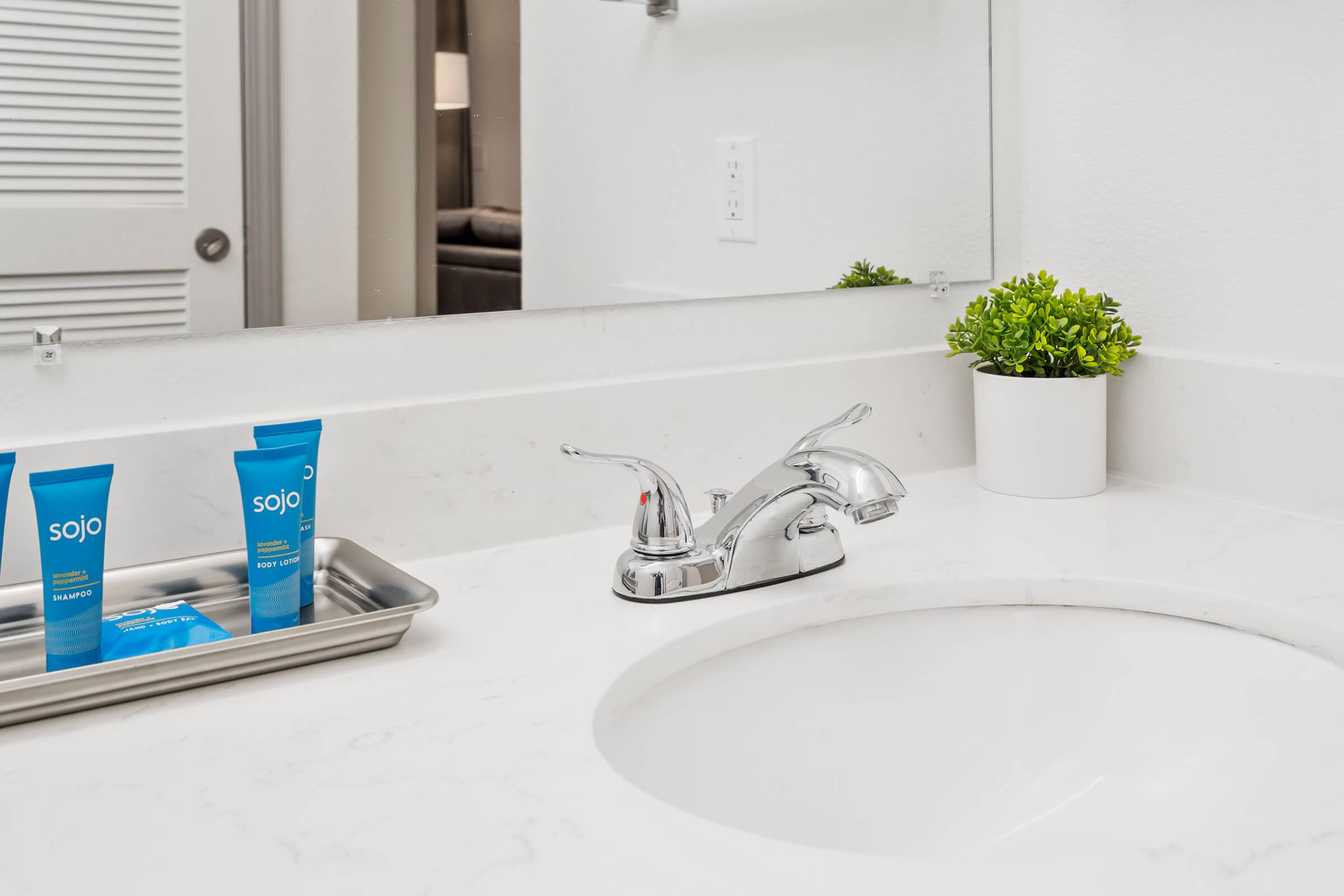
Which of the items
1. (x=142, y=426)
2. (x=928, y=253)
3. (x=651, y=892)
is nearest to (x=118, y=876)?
(x=651, y=892)

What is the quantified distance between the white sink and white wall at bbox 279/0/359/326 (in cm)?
39

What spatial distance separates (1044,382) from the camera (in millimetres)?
1046

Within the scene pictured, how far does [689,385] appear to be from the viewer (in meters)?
1.02

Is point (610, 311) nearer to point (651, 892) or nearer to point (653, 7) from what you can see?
point (653, 7)

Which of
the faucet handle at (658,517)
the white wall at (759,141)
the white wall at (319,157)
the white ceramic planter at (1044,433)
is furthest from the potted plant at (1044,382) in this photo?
the white wall at (319,157)

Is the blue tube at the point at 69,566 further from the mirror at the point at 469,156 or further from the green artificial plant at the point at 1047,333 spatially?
the green artificial plant at the point at 1047,333

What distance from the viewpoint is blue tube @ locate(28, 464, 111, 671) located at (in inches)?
26.0

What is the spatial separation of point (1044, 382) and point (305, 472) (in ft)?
2.17

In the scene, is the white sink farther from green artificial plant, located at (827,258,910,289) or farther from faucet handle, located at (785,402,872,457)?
green artificial plant, located at (827,258,910,289)

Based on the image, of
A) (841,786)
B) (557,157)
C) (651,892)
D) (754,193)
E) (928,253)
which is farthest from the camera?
(928,253)

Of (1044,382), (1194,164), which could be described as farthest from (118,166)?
(1194,164)

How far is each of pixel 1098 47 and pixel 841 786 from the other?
78cm

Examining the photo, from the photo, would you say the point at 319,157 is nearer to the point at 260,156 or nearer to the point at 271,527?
the point at 260,156

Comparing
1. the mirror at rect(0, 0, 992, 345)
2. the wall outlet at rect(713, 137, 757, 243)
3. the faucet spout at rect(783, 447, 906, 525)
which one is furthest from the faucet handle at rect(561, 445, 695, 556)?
the wall outlet at rect(713, 137, 757, 243)
